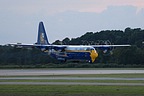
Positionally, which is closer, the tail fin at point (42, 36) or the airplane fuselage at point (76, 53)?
the airplane fuselage at point (76, 53)

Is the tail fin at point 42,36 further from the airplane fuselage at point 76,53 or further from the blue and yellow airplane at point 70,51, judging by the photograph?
the airplane fuselage at point 76,53

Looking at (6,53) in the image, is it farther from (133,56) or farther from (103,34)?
(103,34)

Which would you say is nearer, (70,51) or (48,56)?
(70,51)

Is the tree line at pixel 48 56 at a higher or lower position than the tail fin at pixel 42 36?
lower

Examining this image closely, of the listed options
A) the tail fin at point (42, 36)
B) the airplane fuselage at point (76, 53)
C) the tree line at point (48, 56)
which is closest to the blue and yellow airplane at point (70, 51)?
the airplane fuselage at point (76, 53)

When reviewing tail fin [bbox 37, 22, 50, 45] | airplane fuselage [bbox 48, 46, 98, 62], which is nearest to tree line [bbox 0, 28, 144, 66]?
airplane fuselage [bbox 48, 46, 98, 62]

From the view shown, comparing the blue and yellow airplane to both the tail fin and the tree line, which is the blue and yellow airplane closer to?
the tree line

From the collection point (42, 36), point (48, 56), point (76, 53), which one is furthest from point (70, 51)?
point (42, 36)

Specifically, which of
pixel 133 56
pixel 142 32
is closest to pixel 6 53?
pixel 133 56

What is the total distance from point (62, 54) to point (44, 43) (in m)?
9.71

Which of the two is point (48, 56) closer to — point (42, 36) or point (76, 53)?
point (76, 53)

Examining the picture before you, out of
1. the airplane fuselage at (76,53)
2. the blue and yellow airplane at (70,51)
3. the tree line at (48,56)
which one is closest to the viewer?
the tree line at (48,56)

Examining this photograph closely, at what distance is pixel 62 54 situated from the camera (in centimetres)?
10062

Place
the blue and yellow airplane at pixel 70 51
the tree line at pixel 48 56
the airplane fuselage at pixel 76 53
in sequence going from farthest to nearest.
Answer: the blue and yellow airplane at pixel 70 51, the airplane fuselage at pixel 76 53, the tree line at pixel 48 56
